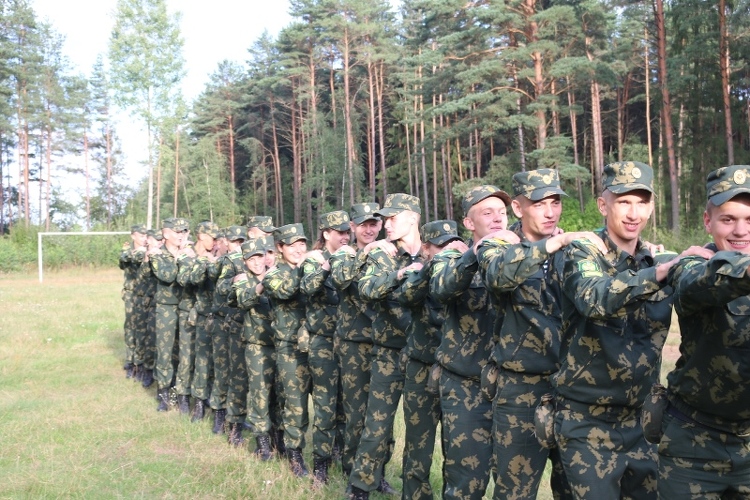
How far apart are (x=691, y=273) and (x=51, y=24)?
52870mm

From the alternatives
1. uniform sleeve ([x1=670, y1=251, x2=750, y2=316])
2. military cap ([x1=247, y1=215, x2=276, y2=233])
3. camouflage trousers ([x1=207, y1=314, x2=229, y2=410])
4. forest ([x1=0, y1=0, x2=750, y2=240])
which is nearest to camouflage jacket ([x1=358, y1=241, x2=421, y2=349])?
uniform sleeve ([x1=670, y1=251, x2=750, y2=316])

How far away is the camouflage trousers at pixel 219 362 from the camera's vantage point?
819 centimetres

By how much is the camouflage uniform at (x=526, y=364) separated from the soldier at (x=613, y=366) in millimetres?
382

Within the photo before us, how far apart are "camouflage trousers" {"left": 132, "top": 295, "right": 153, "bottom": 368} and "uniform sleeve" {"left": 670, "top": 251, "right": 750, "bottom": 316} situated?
31.1ft

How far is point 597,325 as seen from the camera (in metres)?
3.19

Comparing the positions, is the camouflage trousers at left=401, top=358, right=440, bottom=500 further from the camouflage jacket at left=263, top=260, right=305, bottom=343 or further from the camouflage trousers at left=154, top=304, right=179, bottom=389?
the camouflage trousers at left=154, top=304, right=179, bottom=389

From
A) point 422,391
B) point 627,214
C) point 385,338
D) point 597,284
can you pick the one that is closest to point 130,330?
point 385,338

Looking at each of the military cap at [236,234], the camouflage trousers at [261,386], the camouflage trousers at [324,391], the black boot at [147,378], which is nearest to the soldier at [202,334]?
the military cap at [236,234]

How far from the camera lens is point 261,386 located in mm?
7141

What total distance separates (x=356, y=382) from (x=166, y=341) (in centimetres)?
465

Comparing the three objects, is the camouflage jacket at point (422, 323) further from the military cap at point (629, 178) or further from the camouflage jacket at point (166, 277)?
the camouflage jacket at point (166, 277)

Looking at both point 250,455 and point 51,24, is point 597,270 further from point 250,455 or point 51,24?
point 51,24

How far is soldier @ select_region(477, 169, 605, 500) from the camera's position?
368 centimetres

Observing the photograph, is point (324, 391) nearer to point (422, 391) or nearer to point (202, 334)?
point (422, 391)
